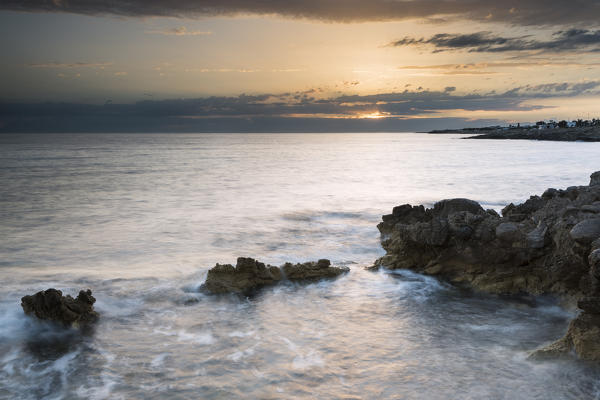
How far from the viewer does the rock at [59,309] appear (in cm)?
788

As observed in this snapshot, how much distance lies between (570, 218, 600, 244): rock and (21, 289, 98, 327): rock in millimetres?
9080

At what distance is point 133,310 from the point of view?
886 centimetres

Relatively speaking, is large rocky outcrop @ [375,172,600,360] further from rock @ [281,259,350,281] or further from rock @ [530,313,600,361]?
rock @ [530,313,600,361]

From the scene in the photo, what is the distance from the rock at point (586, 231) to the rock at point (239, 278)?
239 inches

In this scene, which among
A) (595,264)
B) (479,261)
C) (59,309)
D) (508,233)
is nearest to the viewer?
(595,264)

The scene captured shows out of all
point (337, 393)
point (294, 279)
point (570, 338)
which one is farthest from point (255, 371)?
point (570, 338)

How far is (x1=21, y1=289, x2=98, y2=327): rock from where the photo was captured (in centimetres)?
788

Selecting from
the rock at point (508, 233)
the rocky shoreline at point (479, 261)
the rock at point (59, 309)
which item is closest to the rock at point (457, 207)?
the rocky shoreline at point (479, 261)

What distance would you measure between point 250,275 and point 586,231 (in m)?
6.65

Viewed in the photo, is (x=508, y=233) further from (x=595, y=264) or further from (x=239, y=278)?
(x=239, y=278)

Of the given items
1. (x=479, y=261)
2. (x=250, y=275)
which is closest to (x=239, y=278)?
(x=250, y=275)

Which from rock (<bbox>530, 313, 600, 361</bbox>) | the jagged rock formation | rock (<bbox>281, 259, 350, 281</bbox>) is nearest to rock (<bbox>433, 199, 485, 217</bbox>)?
rock (<bbox>281, 259, 350, 281</bbox>)

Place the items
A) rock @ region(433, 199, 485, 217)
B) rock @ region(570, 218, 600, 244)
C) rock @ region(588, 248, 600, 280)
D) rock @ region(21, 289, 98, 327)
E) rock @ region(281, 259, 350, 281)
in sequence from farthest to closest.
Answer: rock @ region(433, 199, 485, 217) → rock @ region(281, 259, 350, 281) → rock @ region(570, 218, 600, 244) → rock @ region(21, 289, 98, 327) → rock @ region(588, 248, 600, 280)

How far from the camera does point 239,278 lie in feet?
32.1
